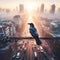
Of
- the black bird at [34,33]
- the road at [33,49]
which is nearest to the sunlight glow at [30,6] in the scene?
the road at [33,49]

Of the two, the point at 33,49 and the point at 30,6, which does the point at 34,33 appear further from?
the point at 30,6

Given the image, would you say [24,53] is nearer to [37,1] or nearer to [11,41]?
[11,41]

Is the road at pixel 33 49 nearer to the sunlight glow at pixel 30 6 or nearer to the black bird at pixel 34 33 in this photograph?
the sunlight glow at pixel 30 6

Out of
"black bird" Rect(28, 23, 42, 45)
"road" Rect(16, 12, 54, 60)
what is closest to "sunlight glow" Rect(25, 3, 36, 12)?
"road" Rect(16, 12, 54, 60)

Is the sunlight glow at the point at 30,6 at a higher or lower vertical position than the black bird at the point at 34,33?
higher

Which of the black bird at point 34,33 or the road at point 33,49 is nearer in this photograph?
the black bird at point 34,33

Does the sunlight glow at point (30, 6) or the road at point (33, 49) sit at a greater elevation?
the sunlight glow at point (30, 6)

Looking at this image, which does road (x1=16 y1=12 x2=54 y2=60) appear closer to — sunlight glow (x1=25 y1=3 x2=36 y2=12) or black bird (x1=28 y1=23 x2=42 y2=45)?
sunlight glow (x1=25 y1=3 x2=36 y2=12)

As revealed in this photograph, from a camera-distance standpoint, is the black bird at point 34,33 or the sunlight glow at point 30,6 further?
the sunlight glow at point 30,6

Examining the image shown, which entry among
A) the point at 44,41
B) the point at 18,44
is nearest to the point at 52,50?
the point at 44,41

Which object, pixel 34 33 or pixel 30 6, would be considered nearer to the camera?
pixel 34 33

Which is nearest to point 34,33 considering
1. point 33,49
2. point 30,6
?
point 33,49
